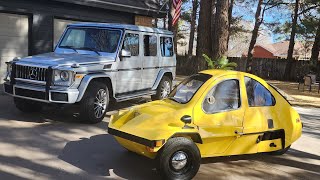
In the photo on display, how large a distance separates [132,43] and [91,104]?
2201mm

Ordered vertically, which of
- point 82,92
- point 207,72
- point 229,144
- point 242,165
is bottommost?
point 242,165

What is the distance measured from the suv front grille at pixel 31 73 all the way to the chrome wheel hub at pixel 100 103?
118cm

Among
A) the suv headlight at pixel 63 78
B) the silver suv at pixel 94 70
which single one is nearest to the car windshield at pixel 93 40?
the silver suv at pixel 94 70

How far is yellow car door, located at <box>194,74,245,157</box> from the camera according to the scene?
550 centimetres

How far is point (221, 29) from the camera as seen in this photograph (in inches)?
534

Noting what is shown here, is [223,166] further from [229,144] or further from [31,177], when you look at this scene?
[31,177]

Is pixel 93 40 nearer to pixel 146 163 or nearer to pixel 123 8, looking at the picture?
pixel 146 163

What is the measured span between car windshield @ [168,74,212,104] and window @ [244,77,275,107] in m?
0.70

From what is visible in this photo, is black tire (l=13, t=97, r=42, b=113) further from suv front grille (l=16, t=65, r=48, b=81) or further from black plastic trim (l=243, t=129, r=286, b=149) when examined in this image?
black plastic trim (l=243, t=129, r=286, b=149)

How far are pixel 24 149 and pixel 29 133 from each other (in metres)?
1.00

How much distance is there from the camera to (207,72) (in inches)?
247

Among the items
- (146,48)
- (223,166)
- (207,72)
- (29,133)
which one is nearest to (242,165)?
(223,166)

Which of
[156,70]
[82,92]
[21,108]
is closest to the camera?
[82,92]

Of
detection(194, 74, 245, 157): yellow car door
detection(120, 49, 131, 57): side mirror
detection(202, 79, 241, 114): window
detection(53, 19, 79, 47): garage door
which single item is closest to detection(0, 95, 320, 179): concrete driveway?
detection(194, 74, 245, 157): yellow car door
